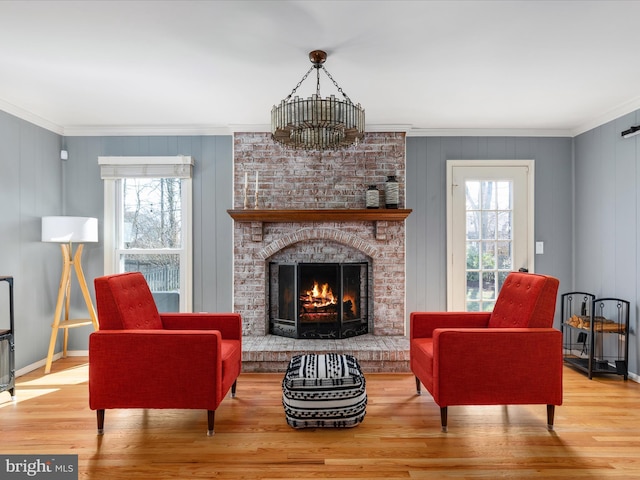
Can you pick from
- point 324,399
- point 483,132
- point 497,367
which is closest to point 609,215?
point 483,132

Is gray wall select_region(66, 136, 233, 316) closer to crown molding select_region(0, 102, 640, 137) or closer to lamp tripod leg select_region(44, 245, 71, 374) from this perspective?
crown molding select_region(0, 102, 640, 137)

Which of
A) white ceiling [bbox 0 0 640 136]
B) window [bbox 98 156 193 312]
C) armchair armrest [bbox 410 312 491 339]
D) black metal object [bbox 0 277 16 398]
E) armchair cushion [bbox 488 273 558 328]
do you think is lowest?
black metal object [bbox 0 277 16 398]

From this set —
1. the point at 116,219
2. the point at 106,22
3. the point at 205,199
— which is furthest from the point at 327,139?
the point at 116,219

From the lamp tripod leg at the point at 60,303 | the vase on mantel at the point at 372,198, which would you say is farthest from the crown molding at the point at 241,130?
the lamp tripod leg at the point at 60,303

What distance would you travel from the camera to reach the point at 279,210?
3969mm

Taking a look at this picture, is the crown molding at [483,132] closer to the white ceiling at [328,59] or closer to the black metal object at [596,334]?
the white ceiling at [328,59]

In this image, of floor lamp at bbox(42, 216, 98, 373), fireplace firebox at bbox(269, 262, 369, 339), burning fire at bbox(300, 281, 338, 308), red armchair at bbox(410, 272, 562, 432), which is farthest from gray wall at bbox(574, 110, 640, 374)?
floor lamp at bbox(42, 216, 98, 373)

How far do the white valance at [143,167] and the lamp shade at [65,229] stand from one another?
26.0 inches

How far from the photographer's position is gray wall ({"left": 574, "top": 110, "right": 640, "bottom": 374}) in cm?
351

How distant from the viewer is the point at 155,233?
4328 millimetres

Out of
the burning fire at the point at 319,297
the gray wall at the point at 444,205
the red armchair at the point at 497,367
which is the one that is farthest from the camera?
the gray wall at the point at 444,205

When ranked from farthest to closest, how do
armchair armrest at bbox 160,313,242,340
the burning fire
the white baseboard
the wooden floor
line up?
the burning fire, the white baseboard, armchair armrest at bbox 160,313,242,340, the wooden floor

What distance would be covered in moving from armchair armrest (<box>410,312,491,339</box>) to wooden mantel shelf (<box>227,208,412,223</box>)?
1182mm

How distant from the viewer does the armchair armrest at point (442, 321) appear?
3115mm
